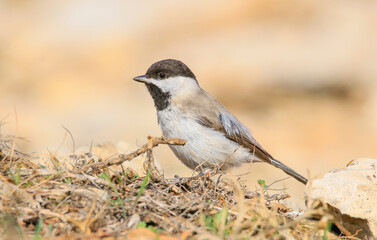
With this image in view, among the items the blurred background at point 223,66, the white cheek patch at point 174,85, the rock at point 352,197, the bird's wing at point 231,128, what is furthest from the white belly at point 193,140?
the blurred background at point 223,66

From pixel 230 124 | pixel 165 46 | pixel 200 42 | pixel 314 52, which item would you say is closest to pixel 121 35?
pixel 165 46

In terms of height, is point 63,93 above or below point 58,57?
below

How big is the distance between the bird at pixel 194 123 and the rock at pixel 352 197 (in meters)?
1.59

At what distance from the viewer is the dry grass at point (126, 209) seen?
356 centimetres

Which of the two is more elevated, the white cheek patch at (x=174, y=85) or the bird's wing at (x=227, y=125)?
the white cheek patch at (x=174, y=85)

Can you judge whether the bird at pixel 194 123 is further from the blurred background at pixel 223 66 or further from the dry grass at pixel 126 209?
the blurred background at pixel 223 66

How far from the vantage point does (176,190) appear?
4.40 m

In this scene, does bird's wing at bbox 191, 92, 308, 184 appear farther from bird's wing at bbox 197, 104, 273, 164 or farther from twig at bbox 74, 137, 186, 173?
twig at bbox 74, 137, 186, 173

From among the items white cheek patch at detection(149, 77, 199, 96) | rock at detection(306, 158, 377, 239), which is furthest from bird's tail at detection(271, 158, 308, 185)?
rock at detection(306, 158, 377, 239)

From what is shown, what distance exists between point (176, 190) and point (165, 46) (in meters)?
12.0

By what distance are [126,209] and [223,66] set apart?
12102mm

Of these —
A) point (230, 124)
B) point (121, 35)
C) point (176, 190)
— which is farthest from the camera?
point (121, 35)

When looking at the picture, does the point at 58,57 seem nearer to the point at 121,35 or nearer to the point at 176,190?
the point at 121,35

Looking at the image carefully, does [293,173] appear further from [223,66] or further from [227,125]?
[223,66]
